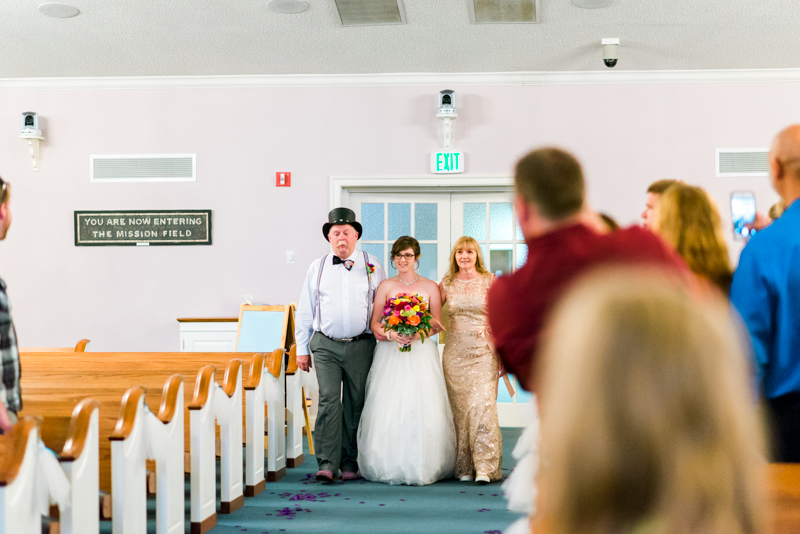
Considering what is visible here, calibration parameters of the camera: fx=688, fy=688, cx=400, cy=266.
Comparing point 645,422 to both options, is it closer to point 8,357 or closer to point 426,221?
point 8,357

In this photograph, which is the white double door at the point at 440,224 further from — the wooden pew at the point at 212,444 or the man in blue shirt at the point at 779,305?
the man in blue shirt at the point at 779,305

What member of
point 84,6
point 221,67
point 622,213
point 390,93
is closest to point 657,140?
point 622,213

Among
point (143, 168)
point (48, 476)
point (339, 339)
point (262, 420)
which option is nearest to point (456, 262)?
point (339, 339)

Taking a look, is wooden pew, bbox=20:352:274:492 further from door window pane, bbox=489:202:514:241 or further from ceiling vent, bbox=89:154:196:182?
door window pane, bbox=489:202:514:241

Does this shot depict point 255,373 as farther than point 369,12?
No

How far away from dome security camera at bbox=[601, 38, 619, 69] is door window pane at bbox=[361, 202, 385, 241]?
7.37 feet

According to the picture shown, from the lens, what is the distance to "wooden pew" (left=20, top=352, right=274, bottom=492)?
280cm

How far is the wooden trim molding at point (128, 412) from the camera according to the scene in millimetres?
2618

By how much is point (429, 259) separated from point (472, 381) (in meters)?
2.16

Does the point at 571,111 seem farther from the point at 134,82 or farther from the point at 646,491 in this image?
the point at 646,491

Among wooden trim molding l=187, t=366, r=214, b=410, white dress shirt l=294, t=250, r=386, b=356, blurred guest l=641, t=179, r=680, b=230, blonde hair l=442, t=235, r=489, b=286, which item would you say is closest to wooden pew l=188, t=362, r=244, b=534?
wooden trim molding l=187, t=366, r=214, b=410

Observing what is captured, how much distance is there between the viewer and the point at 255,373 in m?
4.02

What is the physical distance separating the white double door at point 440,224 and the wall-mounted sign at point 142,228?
1.38 meters

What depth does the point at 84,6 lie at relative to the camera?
182 inches
